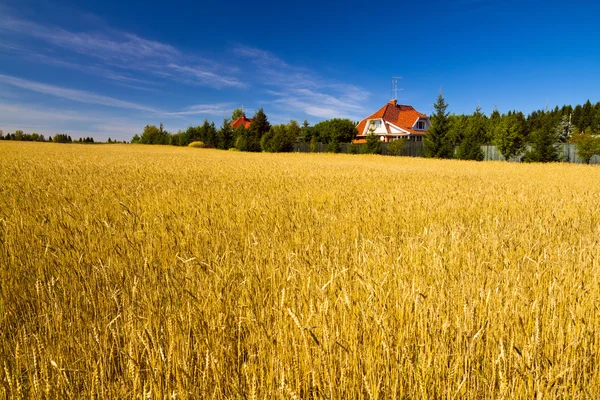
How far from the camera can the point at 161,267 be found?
2.74m

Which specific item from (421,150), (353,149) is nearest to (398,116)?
(421,150)

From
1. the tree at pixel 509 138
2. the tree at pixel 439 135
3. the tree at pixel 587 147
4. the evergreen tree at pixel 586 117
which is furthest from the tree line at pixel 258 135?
the evergreen tree at pixel 586 117

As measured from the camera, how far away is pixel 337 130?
5934cm

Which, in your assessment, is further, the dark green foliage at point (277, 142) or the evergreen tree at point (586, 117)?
the evergreen tree at point (586, 117)

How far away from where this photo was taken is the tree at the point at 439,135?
35.2m

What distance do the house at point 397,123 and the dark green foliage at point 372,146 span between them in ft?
58.7

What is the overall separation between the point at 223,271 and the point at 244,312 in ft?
1.63

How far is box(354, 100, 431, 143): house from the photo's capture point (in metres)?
57.9

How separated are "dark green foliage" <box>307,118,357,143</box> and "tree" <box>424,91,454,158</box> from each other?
2338 centimetres

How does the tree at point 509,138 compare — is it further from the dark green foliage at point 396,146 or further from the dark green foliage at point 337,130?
the dark green foliage at point 337,130

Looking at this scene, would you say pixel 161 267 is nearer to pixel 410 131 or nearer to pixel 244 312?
pixel 244 312

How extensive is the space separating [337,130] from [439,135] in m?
25.8

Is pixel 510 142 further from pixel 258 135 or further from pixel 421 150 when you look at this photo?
pixel 258 135

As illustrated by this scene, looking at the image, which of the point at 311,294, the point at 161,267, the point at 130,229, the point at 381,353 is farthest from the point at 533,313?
the point at 130,229
